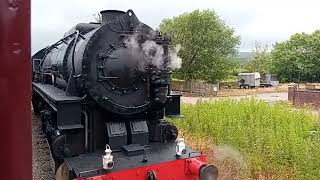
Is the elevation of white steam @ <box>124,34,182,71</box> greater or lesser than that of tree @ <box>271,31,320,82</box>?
lesser

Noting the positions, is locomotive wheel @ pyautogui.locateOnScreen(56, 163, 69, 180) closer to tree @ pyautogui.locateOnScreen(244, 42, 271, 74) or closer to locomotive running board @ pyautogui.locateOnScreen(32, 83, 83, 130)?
locomotive running board @ pyautogui.locateOnScreen(32, 83, 83, 130)

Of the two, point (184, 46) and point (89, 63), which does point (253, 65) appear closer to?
point (184, 46)

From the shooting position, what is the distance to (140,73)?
17.8 feet

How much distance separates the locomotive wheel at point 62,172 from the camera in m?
4.87

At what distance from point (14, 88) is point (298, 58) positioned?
49920 mm

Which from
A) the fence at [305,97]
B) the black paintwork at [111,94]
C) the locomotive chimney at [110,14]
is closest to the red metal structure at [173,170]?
the black paintwork at [111,94]

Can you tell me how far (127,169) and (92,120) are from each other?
1.23 m

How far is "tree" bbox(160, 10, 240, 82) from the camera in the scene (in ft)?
109

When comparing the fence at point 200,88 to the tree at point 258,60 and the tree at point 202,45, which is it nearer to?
the tree at point 202,45

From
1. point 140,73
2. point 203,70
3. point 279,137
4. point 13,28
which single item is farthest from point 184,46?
point 13,28

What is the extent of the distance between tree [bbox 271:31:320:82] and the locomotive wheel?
147ft

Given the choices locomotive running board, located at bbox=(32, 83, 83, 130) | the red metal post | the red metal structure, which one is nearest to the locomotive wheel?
locomotive running board, located at bbox=(32, 83, 83, 130)

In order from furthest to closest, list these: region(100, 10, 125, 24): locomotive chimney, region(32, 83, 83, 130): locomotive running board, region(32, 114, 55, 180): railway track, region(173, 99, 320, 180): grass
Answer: region(32, 114, 55, 180): railway track < region(173, 99, 320, 180): grass < region(100, 10, 125, 24): locomotive chimney < region(32, 83, 83, 130): locomotive running board

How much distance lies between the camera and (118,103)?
5383 millimetres
